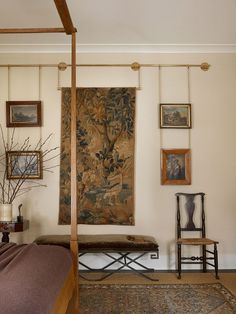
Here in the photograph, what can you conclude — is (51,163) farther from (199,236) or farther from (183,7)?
(183,7)

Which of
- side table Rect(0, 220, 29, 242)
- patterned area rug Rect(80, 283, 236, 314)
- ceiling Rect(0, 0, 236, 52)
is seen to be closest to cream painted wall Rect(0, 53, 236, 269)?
ceiling Rect(0, 0, 236, 52)

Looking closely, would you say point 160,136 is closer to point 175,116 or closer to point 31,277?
point 175,116

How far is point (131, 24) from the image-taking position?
145 inches

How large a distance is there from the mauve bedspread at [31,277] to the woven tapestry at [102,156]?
5.98 feet

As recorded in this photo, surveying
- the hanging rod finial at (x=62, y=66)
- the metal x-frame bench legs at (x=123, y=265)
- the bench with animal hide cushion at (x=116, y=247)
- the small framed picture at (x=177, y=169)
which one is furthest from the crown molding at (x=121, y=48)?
the metal x-frame bench legs at (x=123, y=265)

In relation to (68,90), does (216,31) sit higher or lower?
higher

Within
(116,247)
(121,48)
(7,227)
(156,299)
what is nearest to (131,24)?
(121,48)

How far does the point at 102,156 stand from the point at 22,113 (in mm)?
1216

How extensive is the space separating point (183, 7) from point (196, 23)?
0.42 metres

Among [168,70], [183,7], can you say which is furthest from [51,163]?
[183,7]

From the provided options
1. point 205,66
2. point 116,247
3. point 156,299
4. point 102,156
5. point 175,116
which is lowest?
point 156,299

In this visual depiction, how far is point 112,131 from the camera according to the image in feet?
13.9

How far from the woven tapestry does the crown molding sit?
0.55 metres

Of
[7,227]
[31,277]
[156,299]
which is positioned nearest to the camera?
[31,277]
